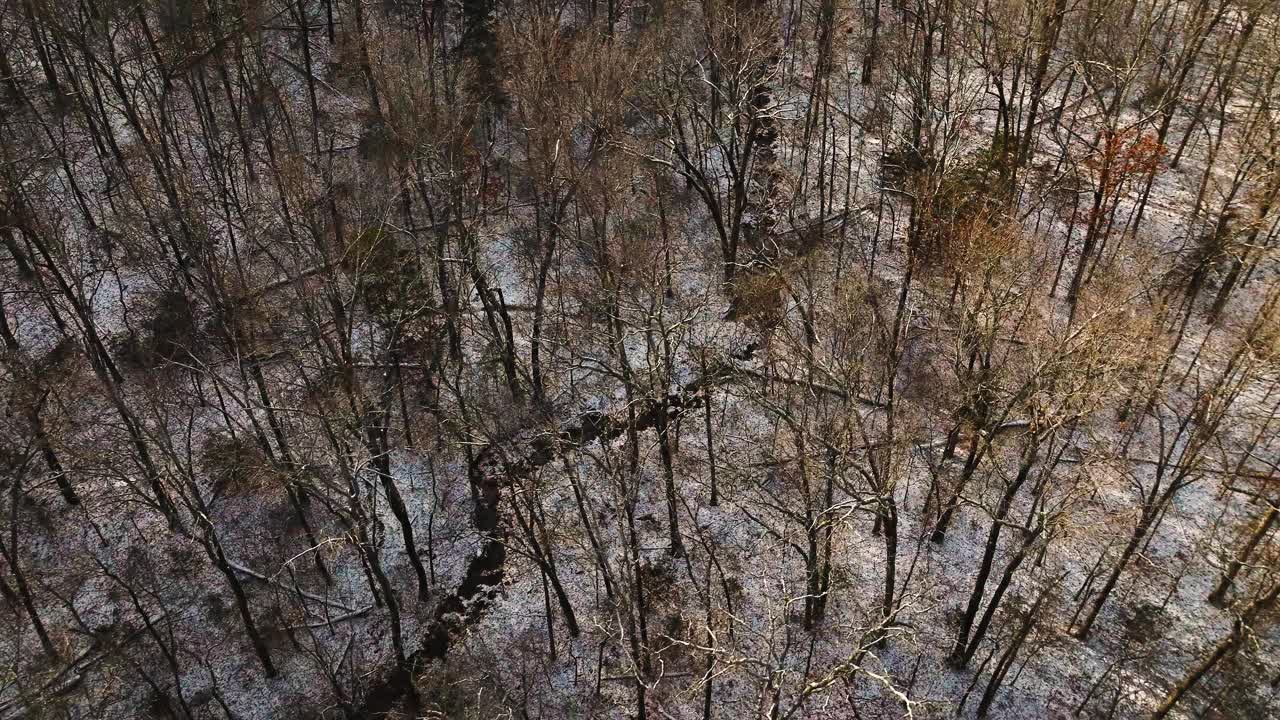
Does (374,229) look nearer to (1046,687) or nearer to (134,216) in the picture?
(134,216)

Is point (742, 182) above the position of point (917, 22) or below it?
below

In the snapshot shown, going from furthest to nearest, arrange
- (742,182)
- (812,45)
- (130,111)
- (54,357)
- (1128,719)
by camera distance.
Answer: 1. (812,45)
2. (742,182)
3. (54,357)
4. (130,111)
5. (1128,719)

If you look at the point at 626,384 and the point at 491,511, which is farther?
the point at 491,511

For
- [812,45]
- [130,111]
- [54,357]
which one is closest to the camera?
[130,111]

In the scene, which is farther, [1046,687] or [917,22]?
[917,22]

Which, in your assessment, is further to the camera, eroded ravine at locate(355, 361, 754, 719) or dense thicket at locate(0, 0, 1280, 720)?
eroded ravine at locate(355, 361, 754, 719)

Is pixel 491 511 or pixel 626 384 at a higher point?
pixel 626 384

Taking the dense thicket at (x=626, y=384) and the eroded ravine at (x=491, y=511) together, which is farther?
the eroded ravine at (x=491, y=511)

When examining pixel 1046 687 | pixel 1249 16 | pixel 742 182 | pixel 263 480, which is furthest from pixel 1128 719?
pixel 263 480
